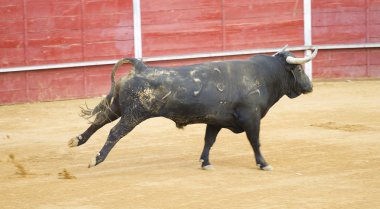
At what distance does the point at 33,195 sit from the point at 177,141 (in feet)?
9.81

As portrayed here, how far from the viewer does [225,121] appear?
7.66 metres

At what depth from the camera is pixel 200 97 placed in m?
7.48

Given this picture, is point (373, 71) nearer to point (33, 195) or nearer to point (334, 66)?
point (334, 66)

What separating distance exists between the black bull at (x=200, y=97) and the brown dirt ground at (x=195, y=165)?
1.16 ft

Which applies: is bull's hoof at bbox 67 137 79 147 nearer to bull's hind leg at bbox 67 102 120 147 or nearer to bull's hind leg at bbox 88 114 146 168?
bull's hind leg at bbox 67 102 120 147

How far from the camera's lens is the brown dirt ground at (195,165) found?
21.0 ft

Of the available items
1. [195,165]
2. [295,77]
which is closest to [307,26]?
[295,77]

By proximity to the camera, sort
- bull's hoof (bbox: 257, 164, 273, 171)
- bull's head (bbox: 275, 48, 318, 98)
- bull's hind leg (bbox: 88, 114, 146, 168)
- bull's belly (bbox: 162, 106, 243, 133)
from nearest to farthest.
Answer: bull's hind leg (bbox: 88, 114, 146, 168)
bull's belly (bbox: 162, 106, 243, 133)
bull's hoof (bbox: 257, 164, 273, 171)
bull's head (bbox: 275, 48, 318, 98)

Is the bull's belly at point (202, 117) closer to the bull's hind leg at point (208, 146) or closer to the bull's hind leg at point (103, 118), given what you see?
the bull's hind leg at point (208, 146)

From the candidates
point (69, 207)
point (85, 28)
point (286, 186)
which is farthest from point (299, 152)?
point (85, 28)

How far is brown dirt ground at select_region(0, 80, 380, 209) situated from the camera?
6406 mm

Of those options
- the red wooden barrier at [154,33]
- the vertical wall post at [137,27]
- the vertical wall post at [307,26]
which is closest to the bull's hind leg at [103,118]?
the red wooden barrier at [154,33]

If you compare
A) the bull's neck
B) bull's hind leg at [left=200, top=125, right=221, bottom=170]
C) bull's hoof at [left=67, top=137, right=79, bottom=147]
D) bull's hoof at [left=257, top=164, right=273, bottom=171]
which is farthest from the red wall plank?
bull's hoof at [left=257, top=164, right=273, bottom=171]

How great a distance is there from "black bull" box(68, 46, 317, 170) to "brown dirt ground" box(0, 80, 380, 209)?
355 mm
